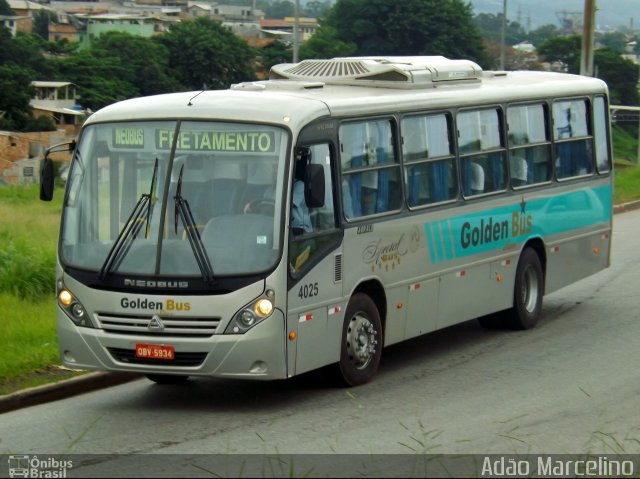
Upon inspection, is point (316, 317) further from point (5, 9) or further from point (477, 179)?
point (5, 9)

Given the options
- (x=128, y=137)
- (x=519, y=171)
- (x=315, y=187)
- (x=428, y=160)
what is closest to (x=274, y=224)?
(x=315, y=187)

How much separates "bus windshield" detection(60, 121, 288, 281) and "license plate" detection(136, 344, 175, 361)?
56 centimetres

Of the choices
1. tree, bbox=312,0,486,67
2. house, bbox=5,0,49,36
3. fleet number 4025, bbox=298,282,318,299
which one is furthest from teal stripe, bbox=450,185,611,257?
house, bbox=5,0,49,36

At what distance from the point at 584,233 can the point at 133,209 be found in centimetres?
730

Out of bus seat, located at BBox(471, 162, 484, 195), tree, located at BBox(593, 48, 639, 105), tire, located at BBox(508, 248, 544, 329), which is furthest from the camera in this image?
tree, located at BBox(593, 48, 639, 105)

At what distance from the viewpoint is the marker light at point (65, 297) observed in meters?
10.7

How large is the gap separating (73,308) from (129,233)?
2.60ft

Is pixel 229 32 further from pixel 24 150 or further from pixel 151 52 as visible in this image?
pixel 24 150

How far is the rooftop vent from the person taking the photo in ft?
42.5

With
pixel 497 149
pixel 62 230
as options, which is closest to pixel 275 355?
pixel 62 230

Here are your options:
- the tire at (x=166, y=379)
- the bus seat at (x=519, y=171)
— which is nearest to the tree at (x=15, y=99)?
the bus seat at (x=519, y=171)

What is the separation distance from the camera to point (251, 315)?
33.4 ft

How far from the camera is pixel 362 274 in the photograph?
11484mm

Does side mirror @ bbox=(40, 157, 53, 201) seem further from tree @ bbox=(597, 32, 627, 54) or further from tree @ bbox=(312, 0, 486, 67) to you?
tree @ bbox=(597, 32, 627, 54)
